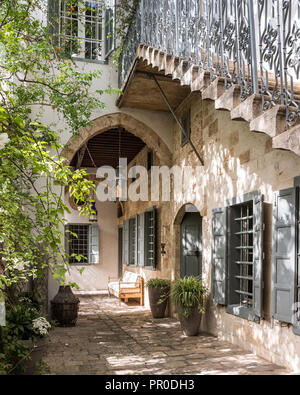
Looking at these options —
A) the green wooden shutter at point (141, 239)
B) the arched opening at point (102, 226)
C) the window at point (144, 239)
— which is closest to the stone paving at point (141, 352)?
the window at point (144, 239)

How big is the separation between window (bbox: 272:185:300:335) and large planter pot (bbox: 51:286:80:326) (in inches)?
152

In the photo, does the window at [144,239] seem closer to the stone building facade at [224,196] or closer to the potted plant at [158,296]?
the stone building facade at [224,196]

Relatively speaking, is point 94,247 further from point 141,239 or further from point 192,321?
point 192,321

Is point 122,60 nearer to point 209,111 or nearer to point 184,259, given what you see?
point 209,111

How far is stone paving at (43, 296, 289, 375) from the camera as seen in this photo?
433cm

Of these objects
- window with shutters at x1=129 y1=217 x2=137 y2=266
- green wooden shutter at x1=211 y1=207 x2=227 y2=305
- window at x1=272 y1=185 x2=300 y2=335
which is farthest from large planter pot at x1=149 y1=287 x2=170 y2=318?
→ window at x1=272 y1=185 x2=300 y2=335

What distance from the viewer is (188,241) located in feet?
25.6

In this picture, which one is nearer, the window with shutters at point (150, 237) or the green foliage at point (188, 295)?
the green foliage at point (188, 295)

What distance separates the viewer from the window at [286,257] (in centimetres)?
398

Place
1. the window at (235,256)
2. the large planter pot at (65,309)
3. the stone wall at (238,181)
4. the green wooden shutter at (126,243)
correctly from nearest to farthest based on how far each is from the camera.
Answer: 1. the stone wall at (238,181)
2. the window at (235,256)
3. the large planter pot at (65,309)
4. the green wooden shutter at (126,243)

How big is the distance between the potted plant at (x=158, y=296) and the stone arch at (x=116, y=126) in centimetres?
249

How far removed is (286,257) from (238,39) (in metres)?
2.22
